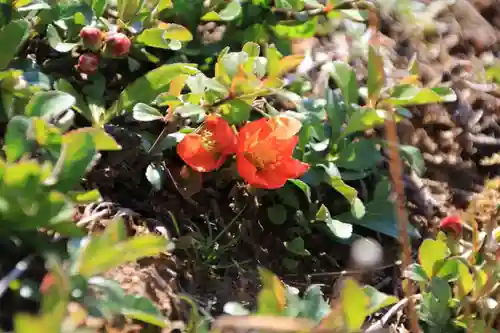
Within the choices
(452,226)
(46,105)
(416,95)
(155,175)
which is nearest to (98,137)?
(46,105)

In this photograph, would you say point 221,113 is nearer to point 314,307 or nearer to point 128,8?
point 128,8

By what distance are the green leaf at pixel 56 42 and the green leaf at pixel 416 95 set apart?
0.68 m

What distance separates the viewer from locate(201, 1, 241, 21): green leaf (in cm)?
165

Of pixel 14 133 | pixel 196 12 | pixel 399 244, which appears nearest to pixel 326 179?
pixel 399 244

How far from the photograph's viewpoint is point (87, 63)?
147 cm

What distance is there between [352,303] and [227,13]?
952 mm

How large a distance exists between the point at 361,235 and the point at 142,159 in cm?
52

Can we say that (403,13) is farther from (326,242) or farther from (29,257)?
(29,257)

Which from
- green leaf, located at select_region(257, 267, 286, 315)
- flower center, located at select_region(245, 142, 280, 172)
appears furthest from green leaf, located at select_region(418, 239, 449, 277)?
green leaf, located at select_region(257, 267, 286, 315)

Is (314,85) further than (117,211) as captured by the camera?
Yes

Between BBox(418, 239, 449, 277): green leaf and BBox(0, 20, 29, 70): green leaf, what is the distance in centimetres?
86

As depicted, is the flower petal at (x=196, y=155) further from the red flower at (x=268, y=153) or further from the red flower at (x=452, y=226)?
the red flower at (x=452, y=226)

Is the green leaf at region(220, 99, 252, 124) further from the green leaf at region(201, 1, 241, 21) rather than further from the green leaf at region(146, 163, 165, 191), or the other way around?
the green leaf at region(201, 1, 241, 21)

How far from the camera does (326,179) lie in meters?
1.51
